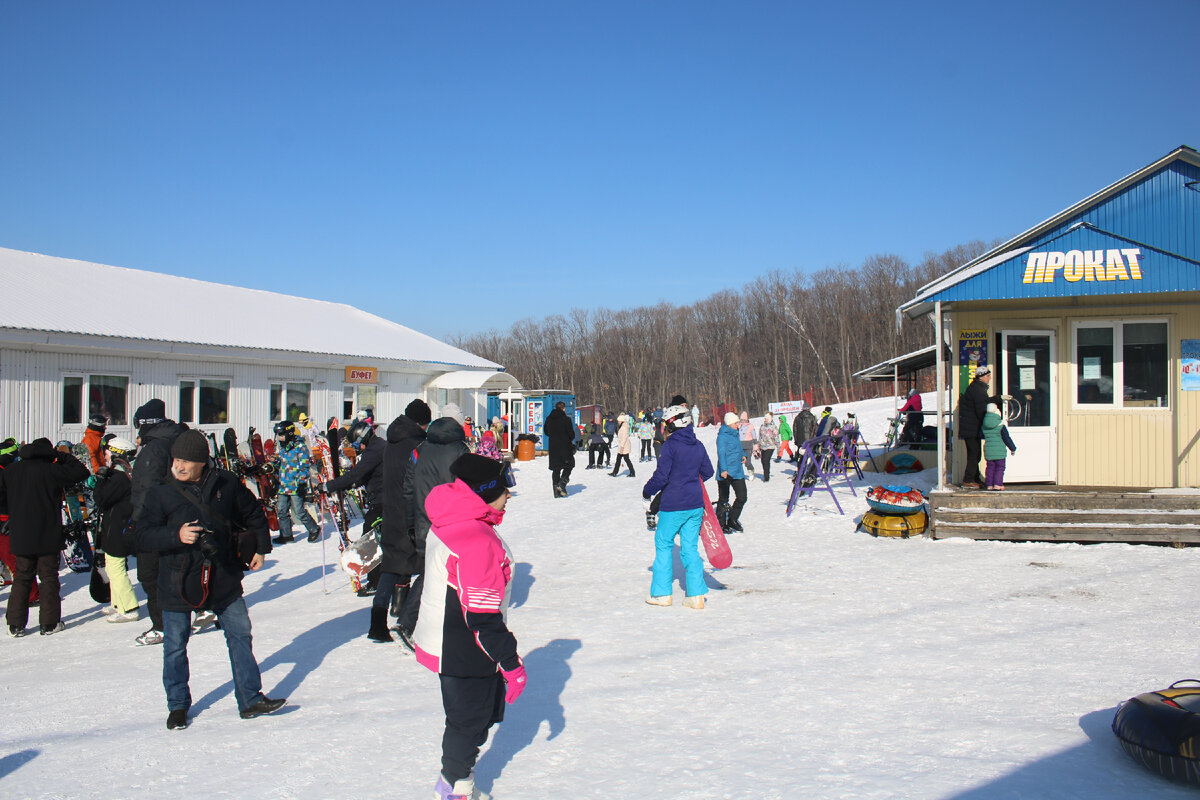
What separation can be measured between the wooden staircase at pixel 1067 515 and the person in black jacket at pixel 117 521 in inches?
365

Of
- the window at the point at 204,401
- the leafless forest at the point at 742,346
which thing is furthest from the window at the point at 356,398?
the leafless forest at the point at 742,346

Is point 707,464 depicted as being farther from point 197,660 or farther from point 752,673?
point 197,660

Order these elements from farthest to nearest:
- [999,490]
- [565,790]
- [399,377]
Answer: [399,377] → [999,490] → [565,790]

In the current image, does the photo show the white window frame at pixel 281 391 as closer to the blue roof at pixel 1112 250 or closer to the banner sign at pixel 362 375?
the banner sign at pixel 362 375

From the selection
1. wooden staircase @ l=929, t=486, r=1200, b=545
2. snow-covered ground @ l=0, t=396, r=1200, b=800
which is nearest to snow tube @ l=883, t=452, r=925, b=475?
wooden staircase @ l=929, t=486, r=1200, b=545

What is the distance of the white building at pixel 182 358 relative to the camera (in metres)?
15.5

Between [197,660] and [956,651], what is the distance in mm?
5750

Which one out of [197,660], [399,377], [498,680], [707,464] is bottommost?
[197,660]

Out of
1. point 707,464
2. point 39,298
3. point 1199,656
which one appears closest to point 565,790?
point 707,464

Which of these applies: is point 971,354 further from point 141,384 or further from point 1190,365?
point 141,384

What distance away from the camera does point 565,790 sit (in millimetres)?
3932

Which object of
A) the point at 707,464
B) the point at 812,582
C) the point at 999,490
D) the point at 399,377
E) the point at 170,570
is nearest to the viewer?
the point at 170,570

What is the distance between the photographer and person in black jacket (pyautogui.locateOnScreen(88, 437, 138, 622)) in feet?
24.3

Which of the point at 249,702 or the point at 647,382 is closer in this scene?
the point at 249,702
